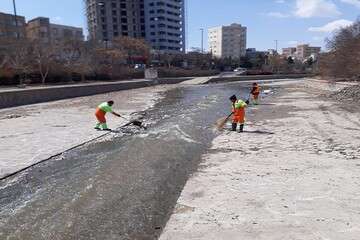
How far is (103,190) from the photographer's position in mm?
7793

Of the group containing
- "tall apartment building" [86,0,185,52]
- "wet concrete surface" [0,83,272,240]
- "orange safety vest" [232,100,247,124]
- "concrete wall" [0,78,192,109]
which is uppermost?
"tall apartment building" [86,0,185,52]

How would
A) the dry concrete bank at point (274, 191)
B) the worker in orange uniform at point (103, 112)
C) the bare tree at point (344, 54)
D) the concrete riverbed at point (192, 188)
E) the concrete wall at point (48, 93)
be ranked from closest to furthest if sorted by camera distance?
the dry concrete bank at point (274, 191) → the concrete riverbed at point (192, 188) → the worker in orange uniform at point (103, 112) → the concrete wall at point (48, 93) → the bare tree at point (344, 54)

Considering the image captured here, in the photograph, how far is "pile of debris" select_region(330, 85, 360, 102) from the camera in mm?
25875

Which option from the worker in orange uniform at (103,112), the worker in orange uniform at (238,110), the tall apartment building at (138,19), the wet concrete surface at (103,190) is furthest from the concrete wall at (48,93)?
the tall apartment building at (138,19)

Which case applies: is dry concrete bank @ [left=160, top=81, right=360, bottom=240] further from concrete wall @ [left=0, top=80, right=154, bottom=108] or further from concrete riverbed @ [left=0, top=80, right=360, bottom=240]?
concrete wall @ [left=0, top=80, right=154, bottom=108]

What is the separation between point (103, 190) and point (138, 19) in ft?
422

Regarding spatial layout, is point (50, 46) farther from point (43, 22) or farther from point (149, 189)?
point (43, 22)

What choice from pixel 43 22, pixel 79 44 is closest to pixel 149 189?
pixel 79 44

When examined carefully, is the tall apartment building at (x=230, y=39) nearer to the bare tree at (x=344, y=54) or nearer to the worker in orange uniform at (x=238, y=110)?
the bare tree at (x=344, y=54)

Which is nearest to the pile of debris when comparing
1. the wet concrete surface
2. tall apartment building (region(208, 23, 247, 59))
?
the wet concrete surface

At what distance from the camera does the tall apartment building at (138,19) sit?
124312 millimetres

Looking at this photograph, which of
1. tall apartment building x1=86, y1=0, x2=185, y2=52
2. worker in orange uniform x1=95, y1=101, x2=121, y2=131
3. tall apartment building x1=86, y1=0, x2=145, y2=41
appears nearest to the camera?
worker in orange uniform x1=95, y1=101, x2=121, y2=131

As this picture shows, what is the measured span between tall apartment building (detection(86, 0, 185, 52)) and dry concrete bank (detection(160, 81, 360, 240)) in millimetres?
115608

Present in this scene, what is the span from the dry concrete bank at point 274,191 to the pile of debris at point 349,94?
13991 millimetres
